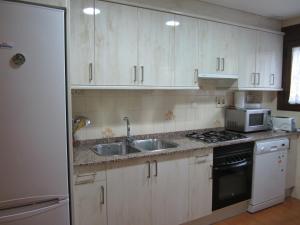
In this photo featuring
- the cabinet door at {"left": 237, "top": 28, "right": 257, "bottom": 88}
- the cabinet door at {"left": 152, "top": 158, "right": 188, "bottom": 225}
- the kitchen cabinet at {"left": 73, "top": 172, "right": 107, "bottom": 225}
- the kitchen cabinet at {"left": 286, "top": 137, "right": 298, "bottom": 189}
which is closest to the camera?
the kitchen cabinet at {"left": 73, "top": 172, "right": 107, "bottom": 225}

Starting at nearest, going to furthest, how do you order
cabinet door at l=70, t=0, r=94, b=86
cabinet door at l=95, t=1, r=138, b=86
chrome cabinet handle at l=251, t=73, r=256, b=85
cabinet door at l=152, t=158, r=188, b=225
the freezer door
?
the freezer door < cabinet door at l=70, t=0, r=94, b=86 < cabinet door at l=95, t=1, r=138, b=86 < cabinet door at l=152, t=158, r=188, b=225 < chrome cabinet handle at l=251, t=73, r=256, b=85

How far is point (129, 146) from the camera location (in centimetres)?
253

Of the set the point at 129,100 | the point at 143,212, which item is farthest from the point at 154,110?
the point at 143,212

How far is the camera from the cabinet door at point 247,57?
3033mm

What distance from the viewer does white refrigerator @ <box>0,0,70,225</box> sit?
1.43 m

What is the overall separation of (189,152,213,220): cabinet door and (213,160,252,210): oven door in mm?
89

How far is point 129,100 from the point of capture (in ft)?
8.75

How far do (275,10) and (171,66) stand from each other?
1.71 metres

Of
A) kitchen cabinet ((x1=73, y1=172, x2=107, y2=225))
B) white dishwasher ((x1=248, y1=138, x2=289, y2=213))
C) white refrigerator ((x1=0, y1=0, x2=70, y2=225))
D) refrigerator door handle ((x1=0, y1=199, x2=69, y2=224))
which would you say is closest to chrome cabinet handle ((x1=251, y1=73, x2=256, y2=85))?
white dishwasher ((x1=248, y1=138, x2=289, y2=213))

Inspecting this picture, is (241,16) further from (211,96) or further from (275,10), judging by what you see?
(211,96)

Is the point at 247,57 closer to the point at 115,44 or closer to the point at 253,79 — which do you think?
the point at 253,79

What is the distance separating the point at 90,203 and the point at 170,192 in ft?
2.50

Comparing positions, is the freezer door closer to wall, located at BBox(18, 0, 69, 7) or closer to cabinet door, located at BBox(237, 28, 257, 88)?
wall, located at BBox(18, 0, 69, 7)

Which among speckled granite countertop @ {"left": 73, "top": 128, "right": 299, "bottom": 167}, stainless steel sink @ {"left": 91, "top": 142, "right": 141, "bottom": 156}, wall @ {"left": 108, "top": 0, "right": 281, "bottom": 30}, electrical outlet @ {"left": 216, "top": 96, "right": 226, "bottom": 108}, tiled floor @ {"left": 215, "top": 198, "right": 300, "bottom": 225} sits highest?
wall @ {"left": 108, "top": 0, "right": 281, "bottom": 30}
